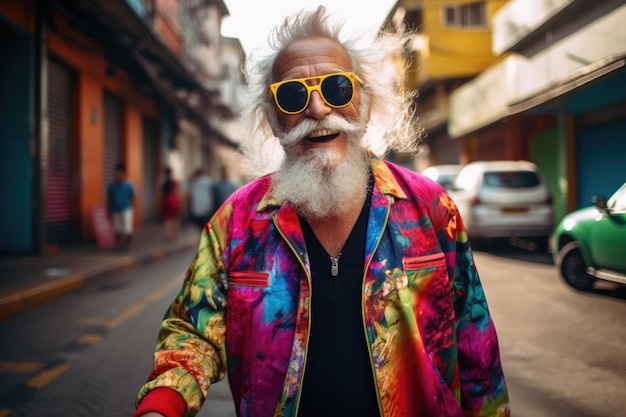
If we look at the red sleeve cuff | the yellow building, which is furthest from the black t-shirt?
the yellow building

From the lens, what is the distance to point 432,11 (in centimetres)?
2333

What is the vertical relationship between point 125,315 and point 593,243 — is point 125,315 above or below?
below

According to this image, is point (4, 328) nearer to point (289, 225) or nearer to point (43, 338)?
point (43, 338)

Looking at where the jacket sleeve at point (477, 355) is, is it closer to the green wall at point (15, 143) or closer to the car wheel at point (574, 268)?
the car wheel at point (574, 268)

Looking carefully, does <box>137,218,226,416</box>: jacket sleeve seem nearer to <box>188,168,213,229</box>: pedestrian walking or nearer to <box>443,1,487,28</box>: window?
<box>188,168,213,229</box>: pedestrian walking

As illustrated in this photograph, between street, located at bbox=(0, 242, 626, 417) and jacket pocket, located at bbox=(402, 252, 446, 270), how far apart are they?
0.37 metres

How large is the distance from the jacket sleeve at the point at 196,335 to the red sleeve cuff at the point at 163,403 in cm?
1

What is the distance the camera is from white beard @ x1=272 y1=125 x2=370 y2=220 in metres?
1.57

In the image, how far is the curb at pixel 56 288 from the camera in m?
5.25

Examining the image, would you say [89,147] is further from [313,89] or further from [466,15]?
[466,15]

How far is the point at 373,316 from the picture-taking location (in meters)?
1.40

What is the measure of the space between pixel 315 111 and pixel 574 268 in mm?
910

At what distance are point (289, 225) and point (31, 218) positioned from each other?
912 cm

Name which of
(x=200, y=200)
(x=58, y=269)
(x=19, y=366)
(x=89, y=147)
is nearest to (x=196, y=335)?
(x=19, y=366)
